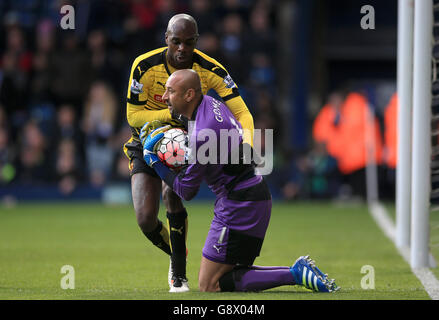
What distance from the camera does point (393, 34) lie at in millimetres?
23031

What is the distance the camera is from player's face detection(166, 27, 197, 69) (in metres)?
6.95

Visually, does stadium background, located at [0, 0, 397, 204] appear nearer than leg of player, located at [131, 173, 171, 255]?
No

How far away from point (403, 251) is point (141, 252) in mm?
2909

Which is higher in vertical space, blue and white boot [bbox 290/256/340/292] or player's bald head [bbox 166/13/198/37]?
player's bald head [bbox 166/13/198/37]

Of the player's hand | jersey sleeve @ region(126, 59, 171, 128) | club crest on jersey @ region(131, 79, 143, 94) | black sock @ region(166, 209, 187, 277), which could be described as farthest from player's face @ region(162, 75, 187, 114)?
black sock @ region(166, 209, 187, 277)

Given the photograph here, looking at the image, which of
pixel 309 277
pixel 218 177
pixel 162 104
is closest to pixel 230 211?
pixel 218 177

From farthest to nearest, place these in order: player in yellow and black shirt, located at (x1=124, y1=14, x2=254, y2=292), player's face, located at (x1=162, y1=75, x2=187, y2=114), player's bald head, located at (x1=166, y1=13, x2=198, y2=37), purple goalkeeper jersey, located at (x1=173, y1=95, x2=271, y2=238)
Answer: player in yellow and black shirt, located at (x1=124, y1=14, x2=254, y2=292) → player's bald head, located at (x1=166, y1=13, x2=198, y2=37) → player's face, located at (x1=162, y1=75, x2=187, y2=114) → purple goalkeeper jersey, located at (x1=173, y1=95, x2=271, y2=238)

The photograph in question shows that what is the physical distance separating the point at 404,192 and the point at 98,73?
29.1 ft

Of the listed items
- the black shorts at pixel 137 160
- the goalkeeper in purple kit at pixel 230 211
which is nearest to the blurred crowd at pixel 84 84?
the black shorts at pixel 137 160

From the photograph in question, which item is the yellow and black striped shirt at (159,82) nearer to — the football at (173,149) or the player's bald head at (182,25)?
the player's bald head at (182,25)

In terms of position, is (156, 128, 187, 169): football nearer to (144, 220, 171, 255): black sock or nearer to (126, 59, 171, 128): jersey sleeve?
(126, 59, 171, 128): jersey sleeve

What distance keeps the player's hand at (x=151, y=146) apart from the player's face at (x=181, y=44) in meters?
0.69

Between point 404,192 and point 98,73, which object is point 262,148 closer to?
point 98,73
